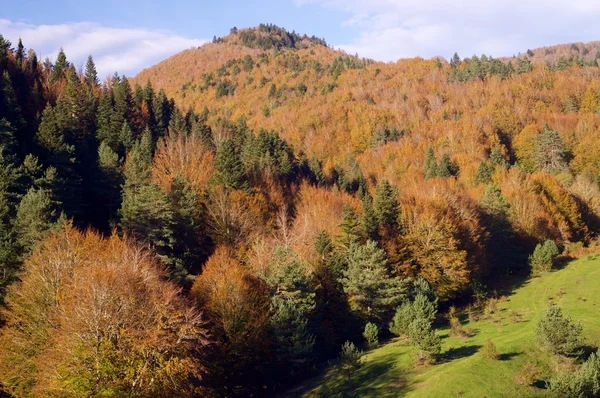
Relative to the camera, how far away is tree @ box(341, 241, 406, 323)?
43531 mm

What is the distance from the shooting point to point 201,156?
6850 centimetres

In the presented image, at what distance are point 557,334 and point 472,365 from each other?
5.37m

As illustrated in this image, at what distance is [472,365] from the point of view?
28297mm

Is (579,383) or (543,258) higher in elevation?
(579,383)

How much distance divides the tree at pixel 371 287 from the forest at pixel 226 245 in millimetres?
197

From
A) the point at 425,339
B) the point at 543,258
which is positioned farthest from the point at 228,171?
the point at 543,258

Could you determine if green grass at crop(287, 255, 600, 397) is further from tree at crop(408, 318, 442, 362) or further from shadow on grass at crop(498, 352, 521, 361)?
tree at crop(408, 318, 442, 362)

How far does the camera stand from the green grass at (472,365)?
26.4 metres

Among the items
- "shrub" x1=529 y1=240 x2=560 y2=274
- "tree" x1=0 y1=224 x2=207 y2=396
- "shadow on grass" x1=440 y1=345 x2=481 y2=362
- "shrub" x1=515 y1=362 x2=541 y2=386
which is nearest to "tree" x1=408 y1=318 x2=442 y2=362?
"shadow on grass" x1=440 y1=345 x2=481 y2=362

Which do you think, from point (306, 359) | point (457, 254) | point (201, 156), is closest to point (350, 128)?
point (201, 156)

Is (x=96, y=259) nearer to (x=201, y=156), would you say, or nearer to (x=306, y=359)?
(x=306, y=359)

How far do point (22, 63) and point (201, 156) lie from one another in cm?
4799

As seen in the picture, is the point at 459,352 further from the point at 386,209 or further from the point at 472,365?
the point at 386,209

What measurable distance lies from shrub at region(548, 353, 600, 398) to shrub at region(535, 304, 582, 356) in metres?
2.12
